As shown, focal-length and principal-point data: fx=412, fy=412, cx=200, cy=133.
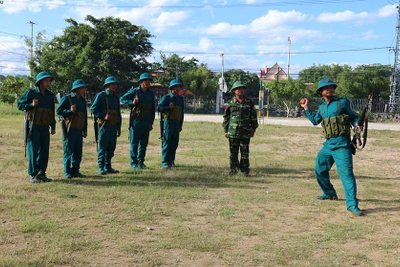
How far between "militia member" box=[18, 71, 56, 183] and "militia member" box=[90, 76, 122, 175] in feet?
3.90

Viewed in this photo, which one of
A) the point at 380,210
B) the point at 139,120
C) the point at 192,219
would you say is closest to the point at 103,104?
the point at 139,120

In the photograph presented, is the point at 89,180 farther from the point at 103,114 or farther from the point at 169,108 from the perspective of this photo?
the point at 169,108

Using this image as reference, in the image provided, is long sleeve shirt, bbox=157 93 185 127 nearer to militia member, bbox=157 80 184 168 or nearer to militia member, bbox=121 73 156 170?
militia member, bbox=157 80 184 168

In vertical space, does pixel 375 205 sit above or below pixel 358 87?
below

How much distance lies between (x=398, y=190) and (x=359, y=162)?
12.2ft

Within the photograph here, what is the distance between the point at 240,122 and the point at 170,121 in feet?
6.23

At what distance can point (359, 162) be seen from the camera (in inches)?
458

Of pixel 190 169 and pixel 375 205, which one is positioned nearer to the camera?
pixel 375 205

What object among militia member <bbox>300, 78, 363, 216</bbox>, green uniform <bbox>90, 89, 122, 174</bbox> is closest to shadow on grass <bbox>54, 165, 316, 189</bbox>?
green uniform <bbox>90, 89, 122, 174</bbox>

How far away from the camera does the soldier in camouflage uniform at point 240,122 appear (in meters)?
8.52

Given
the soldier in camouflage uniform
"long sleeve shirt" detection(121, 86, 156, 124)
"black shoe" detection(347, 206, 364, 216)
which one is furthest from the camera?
"long sleeve shirt" detection(121, 86, 156, 124)

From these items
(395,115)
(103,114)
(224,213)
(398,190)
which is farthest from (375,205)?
(395,115)

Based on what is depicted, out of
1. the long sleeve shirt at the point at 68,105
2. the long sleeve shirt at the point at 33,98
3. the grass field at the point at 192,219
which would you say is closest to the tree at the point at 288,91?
the grass field at the point at 192,219

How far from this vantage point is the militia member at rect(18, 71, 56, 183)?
24.4 feet
